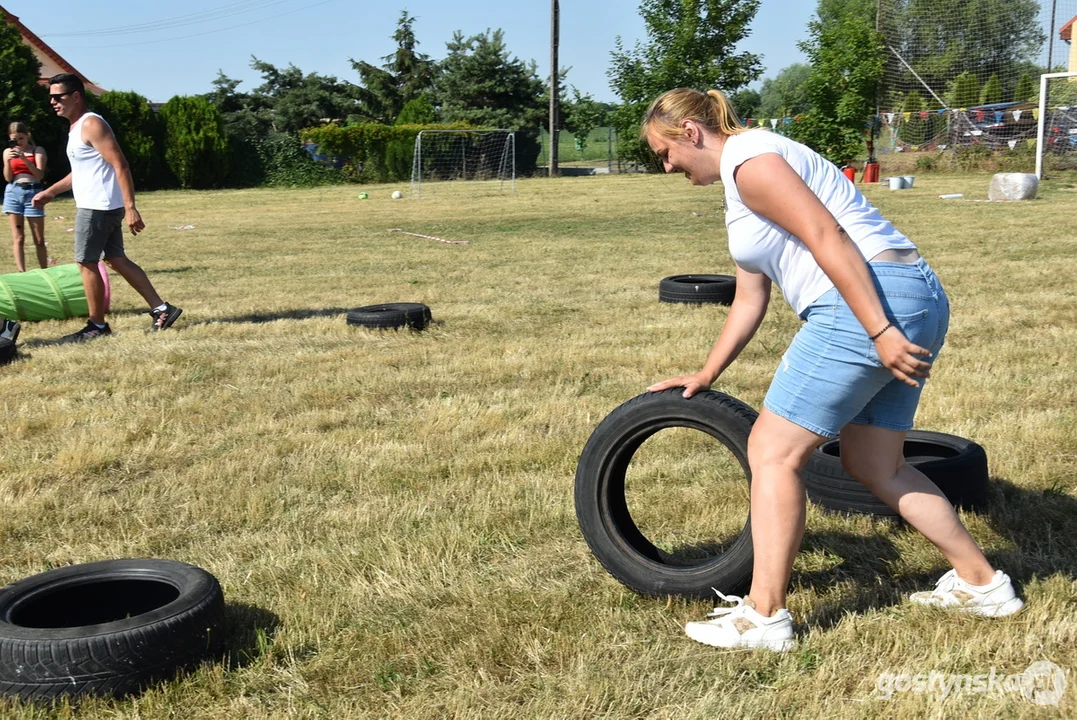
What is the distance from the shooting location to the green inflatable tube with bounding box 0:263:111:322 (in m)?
8.83

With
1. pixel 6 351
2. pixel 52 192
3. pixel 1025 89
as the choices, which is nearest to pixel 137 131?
pixel 52 192

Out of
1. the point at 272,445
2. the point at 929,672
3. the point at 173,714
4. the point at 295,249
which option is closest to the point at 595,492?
the point at 929,672

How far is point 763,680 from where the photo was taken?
9.61 feet

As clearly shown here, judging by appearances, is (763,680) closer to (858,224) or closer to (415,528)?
(858,224)

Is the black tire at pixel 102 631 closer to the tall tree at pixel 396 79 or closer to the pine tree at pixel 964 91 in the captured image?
the pine tree at pixel 964 91

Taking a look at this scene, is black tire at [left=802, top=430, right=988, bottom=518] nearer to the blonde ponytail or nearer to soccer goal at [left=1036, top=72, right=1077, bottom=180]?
the blonde ponytail

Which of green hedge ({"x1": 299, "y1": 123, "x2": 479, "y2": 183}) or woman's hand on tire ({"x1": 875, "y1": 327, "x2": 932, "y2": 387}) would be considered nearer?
woman's hand on tire ({"x1": 875, "y1": 327, "x2": 932, "y2": 387})

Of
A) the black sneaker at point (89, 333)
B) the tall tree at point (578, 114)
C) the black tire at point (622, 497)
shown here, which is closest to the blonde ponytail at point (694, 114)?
the black tire at point (622, 497)

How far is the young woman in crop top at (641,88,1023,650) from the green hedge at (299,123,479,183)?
3893 cm

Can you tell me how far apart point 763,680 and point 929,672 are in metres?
0.48

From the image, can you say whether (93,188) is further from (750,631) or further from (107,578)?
(750,631)

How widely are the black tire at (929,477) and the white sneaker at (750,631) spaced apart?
3.47 feet

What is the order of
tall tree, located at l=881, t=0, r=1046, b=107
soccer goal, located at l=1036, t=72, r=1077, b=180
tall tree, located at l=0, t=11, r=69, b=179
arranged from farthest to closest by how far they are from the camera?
tall tree, located at l=881, t=0, r=1046, b=107 → tall tree, located at l=0, t=11, r=69, b=179 → soccer goal, located at l=1036, t=72, r=1077, b=180

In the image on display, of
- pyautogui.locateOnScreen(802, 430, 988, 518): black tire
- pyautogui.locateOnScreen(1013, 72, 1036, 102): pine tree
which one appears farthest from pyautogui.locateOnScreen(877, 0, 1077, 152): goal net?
pyautogui.locateOnScreen(802, 430, 988, 518): black tire
